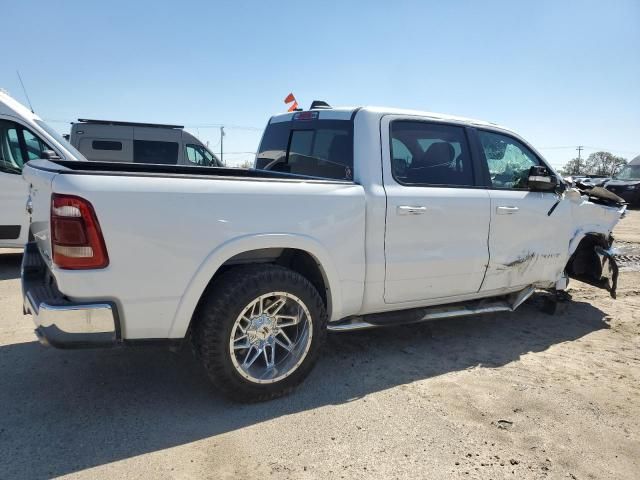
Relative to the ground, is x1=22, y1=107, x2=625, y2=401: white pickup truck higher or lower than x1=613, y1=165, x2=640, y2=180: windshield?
lower

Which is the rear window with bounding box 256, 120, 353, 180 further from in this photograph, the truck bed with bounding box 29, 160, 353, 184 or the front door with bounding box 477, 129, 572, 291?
the front door with bounding box 477, 129, 572, 291

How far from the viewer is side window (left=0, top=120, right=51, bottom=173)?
6613 millimetres

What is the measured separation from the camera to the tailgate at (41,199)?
2670mm

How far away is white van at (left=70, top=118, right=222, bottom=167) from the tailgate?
10.3m

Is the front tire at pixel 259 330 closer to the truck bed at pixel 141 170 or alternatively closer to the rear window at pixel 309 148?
the truck bed at pixel 141 170

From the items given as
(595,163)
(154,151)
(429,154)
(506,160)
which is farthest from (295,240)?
(595,163)

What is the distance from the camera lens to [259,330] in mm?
3102

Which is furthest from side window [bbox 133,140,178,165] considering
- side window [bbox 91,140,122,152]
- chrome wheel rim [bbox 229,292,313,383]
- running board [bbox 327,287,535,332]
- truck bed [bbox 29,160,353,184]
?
chrome wheel rim [bbox 229,292,313,383]

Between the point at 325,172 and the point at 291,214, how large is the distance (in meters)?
0.83

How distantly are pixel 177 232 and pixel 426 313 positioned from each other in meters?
2.16

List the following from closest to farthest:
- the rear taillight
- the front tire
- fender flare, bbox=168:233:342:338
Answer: the rear taillight → fender flare, bbox=168:233:342:338 → the front tire

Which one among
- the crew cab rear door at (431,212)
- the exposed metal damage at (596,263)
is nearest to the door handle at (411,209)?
the crew cab rear door at (431,212)

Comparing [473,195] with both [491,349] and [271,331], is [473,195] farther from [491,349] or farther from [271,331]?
[271,331]

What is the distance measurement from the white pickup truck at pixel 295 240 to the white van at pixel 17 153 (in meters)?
3.68
